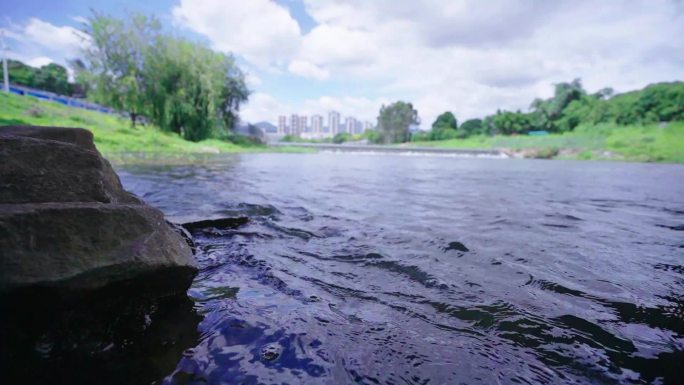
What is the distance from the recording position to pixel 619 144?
46062mm

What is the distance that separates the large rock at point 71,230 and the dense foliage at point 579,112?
75.6 metres

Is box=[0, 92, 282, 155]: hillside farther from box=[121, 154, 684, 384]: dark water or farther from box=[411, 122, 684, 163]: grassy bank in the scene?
box=[411, 122, 684, 163]: grassy bank

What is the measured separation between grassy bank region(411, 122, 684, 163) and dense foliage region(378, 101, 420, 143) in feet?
160

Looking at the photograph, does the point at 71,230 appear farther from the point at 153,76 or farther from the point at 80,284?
the point at 153,76

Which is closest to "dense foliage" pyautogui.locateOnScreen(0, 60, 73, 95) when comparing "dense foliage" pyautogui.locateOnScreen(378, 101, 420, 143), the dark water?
"dense foliage" pyautogui.locateOnScreen(378, 101, 420, 143)

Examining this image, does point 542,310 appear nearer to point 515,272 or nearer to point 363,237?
point 515,272

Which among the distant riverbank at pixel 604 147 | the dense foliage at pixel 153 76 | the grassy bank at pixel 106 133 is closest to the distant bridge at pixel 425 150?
the distant riverbank at pixel 604 147

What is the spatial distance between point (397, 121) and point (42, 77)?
8960 centimetres

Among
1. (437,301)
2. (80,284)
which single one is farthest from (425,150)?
(80,284)

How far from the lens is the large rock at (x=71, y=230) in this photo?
182 cm

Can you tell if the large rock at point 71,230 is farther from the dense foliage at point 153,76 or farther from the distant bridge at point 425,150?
the distant bridge at point 425,150

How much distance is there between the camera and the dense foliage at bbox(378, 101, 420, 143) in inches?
4232

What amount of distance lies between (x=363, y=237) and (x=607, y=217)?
590 cm

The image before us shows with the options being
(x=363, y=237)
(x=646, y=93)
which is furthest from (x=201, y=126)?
(x=646, y=93)
